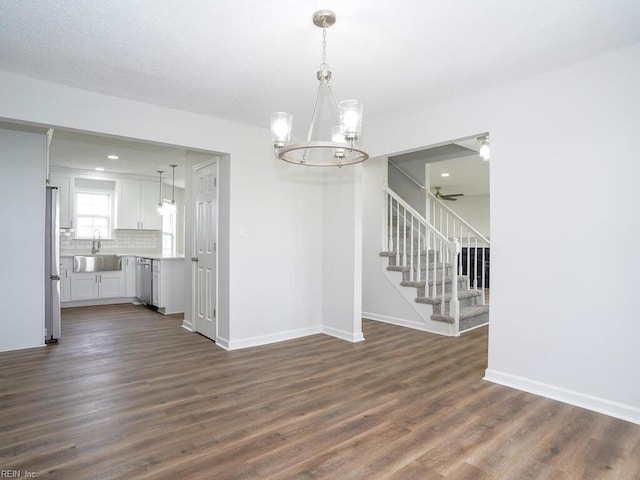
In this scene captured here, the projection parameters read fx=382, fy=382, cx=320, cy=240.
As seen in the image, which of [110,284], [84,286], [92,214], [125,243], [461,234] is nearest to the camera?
[461,234]

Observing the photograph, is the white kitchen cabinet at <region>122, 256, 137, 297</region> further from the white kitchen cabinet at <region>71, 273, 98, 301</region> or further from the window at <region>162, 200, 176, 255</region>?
the window at <region>162, 200, 176, 255</region>

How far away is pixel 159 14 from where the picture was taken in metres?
2.15

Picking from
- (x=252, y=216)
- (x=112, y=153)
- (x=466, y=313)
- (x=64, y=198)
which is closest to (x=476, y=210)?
(x=466, y=313)

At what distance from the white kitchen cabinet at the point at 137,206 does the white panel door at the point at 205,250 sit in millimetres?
3378

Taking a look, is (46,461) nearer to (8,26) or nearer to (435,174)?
(8,26)

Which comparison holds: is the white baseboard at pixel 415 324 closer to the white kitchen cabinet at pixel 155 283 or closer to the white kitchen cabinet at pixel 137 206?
the white kitchen cabinet at pixel 155 283

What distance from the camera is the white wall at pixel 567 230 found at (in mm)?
2533

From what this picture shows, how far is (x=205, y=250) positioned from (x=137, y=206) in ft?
12.8

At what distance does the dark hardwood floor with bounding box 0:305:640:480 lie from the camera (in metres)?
1.93

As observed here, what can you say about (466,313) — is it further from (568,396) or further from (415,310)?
(568,396)

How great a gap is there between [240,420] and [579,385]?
2364mm

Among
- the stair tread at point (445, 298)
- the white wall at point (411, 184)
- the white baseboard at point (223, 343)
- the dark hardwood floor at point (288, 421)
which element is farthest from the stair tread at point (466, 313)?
the white baseboard at point (223, 343)

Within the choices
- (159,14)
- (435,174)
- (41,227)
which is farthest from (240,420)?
(435,174)

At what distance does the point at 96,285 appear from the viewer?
6828 mm
